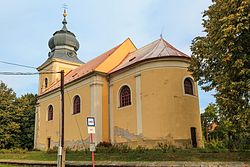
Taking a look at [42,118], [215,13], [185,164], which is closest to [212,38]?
[215,13]

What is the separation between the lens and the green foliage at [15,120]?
118 feet

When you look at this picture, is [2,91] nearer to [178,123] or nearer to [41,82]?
[41,82]

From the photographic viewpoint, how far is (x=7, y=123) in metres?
36.7

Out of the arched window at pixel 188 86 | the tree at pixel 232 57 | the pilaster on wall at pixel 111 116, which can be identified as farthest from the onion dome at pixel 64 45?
the tree at pixel 232 57

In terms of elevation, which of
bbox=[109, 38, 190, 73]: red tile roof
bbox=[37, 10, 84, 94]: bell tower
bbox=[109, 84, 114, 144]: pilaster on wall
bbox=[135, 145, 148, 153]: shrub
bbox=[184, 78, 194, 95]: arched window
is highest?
bbox=[37, 10, 84, 94]: bell tower

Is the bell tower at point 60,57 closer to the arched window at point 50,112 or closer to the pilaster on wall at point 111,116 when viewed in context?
the arched window at point 50,112

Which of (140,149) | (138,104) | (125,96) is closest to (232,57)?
(140,149)

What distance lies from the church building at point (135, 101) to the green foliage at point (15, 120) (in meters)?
7.32

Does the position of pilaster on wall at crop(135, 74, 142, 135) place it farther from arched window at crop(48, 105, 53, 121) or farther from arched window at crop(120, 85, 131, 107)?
arched window at crop(48, 105, 53, 121)

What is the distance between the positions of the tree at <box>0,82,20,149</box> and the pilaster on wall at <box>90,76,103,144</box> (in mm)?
16343

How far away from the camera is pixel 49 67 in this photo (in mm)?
36375

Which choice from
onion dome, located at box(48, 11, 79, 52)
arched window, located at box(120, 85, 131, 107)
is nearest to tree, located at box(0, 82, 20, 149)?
onion dome, located at box(48, 11, 79, 52)

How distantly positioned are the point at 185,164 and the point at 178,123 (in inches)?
396

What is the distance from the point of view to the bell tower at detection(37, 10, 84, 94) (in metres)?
35.9
